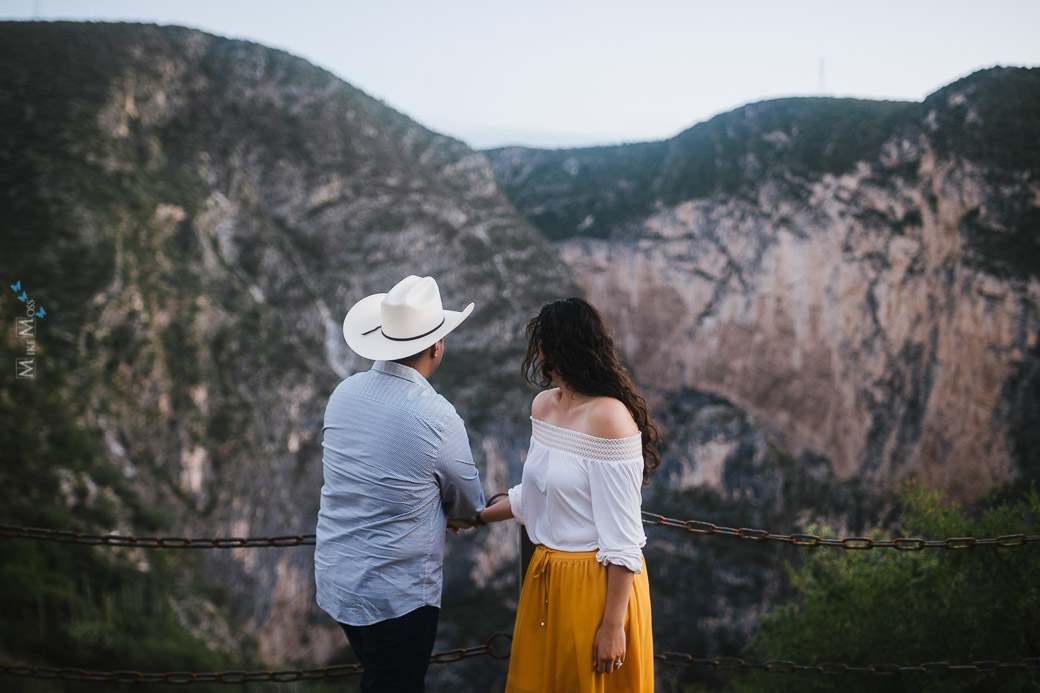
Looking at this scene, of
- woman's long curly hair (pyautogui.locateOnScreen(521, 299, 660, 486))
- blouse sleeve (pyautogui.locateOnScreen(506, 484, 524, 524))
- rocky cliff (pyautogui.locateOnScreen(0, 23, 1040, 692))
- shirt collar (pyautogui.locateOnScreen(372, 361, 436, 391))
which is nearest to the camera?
woman's long curly hair (pyautogui.locateOnScreen(521, 299, 660, 486))

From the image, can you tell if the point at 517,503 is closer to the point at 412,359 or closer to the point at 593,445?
the point at 593,445

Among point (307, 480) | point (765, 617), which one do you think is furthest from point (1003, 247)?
point (307, 480)

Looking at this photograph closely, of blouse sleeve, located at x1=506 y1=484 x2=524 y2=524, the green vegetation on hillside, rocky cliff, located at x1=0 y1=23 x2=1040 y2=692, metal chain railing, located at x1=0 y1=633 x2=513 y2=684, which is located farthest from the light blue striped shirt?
rocky cliff, located at x1=0 y1=23 x2=1040 y2=692

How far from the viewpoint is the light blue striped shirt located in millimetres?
2367

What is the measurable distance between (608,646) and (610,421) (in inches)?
31.2

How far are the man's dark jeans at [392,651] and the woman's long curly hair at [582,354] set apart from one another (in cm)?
102

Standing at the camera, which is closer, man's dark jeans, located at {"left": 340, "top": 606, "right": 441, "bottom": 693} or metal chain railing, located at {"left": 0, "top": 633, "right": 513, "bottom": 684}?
man's dark jeans, located at {"left": 340, "top": 606, "right": 441, "bottom": 693}

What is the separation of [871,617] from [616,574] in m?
10.3

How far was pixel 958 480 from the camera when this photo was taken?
1037 inches

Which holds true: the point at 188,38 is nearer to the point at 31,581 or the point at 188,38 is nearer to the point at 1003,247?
the point at 31,581

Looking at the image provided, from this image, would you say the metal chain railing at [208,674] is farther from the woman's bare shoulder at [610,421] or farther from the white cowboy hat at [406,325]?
the white cowboy hat at [406,325]

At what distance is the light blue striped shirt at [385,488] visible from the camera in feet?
7.77

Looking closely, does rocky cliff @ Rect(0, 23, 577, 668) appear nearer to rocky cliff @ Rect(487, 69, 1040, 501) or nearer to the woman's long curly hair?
rocky cliff @ Rect(487, 69, 1040, 501)

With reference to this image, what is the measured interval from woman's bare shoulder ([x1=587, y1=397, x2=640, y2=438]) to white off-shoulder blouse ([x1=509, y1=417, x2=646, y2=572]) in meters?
0.02
